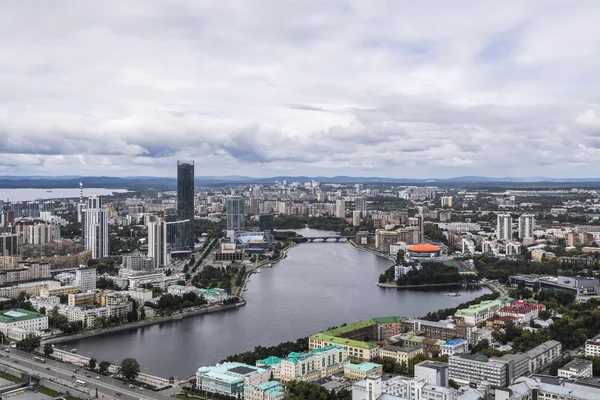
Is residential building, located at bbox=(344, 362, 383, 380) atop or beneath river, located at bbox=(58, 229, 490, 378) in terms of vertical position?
atop

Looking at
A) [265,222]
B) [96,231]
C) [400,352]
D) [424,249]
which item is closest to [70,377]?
[400,352]

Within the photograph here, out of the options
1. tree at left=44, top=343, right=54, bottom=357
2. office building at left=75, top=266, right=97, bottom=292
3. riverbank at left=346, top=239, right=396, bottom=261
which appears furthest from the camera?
riverbank at left=346, top=239, right=396, bottom=261

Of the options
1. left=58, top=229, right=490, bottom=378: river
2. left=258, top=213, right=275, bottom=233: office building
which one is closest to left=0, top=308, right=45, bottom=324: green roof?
left=58, top=229, right=490, bottom=378: river

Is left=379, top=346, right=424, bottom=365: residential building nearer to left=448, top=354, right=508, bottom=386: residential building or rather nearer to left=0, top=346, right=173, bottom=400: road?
left=448, top=354, right=508, bottom=386: residential building

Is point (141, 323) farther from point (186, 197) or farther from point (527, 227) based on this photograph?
point (527, 227)

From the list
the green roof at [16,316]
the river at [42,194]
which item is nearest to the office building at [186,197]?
the green roof at [16,316]

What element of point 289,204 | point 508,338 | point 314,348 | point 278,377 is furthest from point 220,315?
point 289,204

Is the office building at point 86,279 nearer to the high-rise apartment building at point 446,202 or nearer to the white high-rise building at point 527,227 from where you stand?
the white high-rise building at point 527,227
